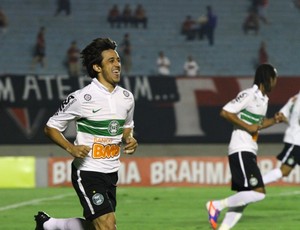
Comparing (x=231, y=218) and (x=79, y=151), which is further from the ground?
(x=79, y=151)

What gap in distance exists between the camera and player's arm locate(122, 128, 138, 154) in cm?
784

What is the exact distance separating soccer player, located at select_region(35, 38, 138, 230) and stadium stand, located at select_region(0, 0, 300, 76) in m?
21.4

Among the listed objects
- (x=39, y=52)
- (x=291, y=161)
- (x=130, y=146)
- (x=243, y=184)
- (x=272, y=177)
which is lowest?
(x=39, y=52)

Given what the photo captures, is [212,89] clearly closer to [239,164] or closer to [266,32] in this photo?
[266,32]

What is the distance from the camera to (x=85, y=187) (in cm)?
780

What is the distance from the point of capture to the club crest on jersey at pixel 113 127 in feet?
25.9

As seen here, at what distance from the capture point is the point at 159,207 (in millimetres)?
15211

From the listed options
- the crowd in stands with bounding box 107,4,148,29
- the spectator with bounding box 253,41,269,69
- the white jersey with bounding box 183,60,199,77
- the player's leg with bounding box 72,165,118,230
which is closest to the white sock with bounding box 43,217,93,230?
the player's leg with bounding box 72,165,118,230

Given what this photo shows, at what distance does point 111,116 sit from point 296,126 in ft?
25.5

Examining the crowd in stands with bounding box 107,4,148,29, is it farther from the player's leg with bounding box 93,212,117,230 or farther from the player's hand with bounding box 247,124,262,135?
the player's leg with bounding box 93,212,117,230

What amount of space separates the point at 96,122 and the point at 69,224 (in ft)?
2.89

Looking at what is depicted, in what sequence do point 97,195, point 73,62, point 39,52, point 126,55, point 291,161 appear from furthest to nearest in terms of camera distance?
point 126,55, point 39,52, point 73,62, point 291,161, point 97,195

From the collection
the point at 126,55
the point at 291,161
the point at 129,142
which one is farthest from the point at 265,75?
the point at 126,55

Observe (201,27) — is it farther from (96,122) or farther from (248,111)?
(96,122)
